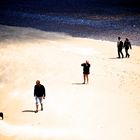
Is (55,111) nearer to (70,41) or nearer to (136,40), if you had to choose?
(70,41)

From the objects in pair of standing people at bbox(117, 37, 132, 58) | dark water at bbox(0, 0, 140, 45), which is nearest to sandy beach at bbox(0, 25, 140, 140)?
pair of standing people at bbox(117, 37, 132, 58)

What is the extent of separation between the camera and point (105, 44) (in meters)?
32.4

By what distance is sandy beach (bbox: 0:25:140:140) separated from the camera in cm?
1512

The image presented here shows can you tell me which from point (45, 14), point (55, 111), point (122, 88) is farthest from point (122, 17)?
point (55, 111)

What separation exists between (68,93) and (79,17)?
104 ft

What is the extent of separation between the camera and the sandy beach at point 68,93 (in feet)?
49.6

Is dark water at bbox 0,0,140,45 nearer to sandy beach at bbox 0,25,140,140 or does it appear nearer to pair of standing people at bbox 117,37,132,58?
pair of standing people at bbox 117,37,132,58

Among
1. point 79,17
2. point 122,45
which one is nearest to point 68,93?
point 122,45

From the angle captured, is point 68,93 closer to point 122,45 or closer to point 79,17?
point 122,45

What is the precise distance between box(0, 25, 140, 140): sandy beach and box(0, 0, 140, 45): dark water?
348 inches

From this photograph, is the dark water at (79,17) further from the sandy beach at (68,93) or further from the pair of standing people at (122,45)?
the sandy beach at (68,93)

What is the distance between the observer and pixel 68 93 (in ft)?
62.3

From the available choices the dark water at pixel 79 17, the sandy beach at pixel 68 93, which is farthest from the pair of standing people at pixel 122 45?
the dark water at pixel 79 17

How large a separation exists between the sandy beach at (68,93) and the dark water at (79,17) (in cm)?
884
